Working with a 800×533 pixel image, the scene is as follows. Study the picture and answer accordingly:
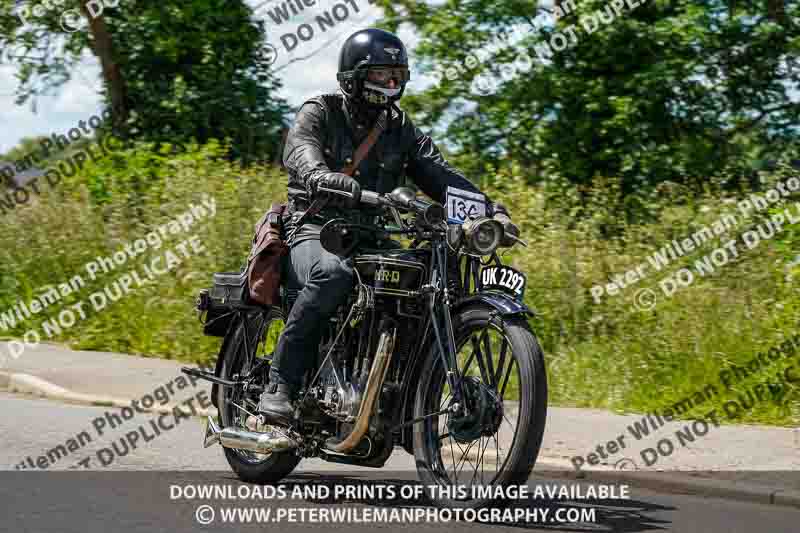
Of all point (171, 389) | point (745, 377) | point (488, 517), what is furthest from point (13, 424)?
point (745, 377)

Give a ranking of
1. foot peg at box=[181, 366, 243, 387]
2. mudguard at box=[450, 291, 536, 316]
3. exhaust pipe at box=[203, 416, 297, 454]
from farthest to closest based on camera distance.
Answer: foot peg at box=[181, 366, 243, 387] → exhaust pipe at box=[203, 416, 297, 454] → mudguard at box=[450, 291, 536, 316]

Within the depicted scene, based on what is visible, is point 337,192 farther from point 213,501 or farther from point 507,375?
point 213,501

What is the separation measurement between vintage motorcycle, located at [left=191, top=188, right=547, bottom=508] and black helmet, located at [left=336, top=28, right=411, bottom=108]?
588mm

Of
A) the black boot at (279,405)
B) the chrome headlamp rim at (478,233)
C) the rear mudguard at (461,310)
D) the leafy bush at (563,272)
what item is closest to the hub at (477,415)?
the rear mudguard at (461,310)

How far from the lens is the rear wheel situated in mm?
6980

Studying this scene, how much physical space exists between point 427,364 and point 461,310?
0.34 metres

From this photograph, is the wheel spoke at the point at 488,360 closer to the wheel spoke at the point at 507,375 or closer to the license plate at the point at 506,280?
the wheel spoke at the point at 507,375

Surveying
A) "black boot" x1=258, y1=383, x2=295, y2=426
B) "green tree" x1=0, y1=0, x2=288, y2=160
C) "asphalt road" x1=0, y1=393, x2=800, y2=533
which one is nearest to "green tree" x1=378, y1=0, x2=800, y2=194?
"green tree" x1=0, y1=0, x2=288, y2=160

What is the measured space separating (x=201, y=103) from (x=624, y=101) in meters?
8.47

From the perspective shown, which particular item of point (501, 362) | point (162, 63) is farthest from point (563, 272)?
point (162, 63)

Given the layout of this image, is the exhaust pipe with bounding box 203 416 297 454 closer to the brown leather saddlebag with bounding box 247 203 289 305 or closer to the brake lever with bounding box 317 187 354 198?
the brown leather saddlebag with bounding box 247 203 289 305

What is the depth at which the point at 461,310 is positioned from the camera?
6.03m

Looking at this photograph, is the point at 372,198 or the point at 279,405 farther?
the point at 279,405

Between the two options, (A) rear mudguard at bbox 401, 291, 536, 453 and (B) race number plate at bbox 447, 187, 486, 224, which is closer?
(A) rear mudguard at bbox 401, 291, 536, 453
